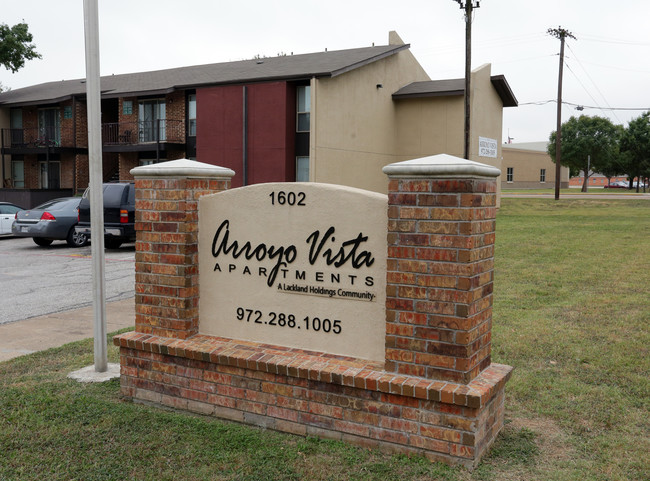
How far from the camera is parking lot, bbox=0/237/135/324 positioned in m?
9.36

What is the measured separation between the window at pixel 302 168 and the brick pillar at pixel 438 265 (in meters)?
20.5

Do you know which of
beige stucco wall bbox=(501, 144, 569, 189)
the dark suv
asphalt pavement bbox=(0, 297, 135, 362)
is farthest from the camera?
beige stucco wall bbox=(501, 144, 569, 189)

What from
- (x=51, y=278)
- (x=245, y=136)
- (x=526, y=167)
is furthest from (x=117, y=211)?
(x=526, y=167)

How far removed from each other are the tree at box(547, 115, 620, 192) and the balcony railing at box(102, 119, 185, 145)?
4865 centimetres

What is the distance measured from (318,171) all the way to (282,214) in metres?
19.2

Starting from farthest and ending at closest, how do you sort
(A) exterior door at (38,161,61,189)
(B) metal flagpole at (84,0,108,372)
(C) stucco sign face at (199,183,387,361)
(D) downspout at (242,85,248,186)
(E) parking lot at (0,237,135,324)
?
1. (A) exterior door at (38,161,61,189)
2. (D) downspout at (242,85,248,186)
3. (E) parking lot at (0,237,135,324)
4. (B) metal flagpole at (84,0,108,372)
5. (C) stucco sign face at (199,183,387,361)

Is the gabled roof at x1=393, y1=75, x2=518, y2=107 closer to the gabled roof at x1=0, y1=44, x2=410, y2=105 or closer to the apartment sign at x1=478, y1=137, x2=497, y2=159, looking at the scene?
the gabled roof at x1=0, y1=44, x2=410, y2=105

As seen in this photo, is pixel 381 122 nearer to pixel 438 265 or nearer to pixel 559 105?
pixel 559 105

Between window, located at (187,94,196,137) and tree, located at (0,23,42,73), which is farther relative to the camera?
tree, located at (0,23,42,73)

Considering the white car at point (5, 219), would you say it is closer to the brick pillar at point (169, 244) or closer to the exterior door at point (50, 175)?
the exterior door at point (50, 175)

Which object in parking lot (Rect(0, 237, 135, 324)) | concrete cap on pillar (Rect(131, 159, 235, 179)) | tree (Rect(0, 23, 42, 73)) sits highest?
tree (Rect(0, 23, 42, 73))

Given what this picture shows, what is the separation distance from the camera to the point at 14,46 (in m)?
35.3

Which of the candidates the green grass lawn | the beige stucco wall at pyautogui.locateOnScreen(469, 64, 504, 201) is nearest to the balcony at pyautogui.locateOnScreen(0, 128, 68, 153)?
the beige stucco wall at pyautogui.locateOnScreen(469, 64, 504, 201)

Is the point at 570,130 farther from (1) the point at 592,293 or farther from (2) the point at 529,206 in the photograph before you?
(1) the point at 592,293
